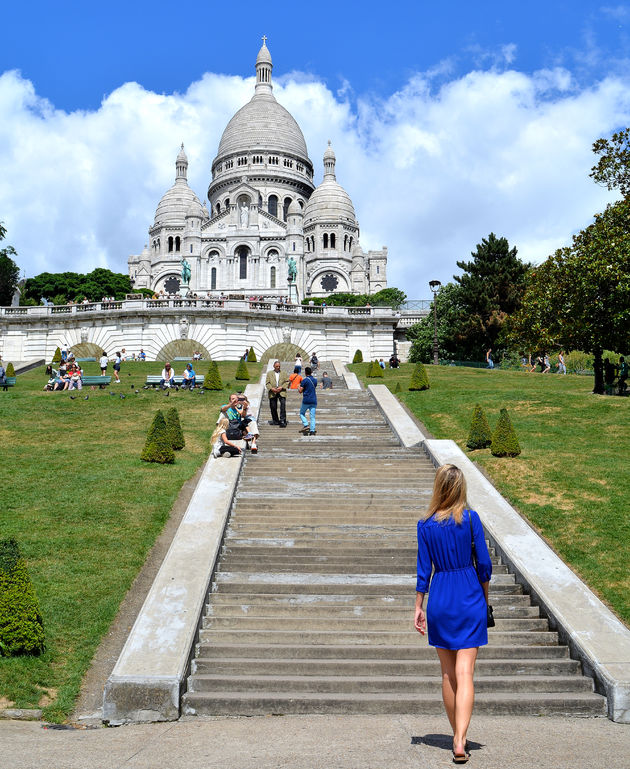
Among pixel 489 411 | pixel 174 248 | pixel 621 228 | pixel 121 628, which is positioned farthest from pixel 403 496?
pixel 174 248

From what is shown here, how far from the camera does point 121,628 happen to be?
8.53 m

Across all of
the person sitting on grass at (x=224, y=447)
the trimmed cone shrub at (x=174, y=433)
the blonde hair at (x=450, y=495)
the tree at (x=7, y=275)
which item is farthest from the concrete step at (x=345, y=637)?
the tree at (x=7, y=275)

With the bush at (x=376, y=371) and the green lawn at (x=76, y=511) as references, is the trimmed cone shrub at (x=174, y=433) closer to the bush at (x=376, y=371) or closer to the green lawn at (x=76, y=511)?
the green lawn at (x=76, y=511)

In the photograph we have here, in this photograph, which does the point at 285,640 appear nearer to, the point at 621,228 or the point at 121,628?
the point at 121,628

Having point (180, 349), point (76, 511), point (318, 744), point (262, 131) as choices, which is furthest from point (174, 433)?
point (262, 131)

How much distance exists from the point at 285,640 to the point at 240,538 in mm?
2716

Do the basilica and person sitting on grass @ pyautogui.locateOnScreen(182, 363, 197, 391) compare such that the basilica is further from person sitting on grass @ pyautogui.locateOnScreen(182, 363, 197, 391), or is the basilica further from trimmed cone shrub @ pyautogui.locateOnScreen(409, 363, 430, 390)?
trimmed cone shrub @ pyautogui.locateOnScreen(409, 363, 430, 390)

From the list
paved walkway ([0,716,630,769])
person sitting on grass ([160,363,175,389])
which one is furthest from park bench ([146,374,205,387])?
paved walkway ([0,716,630,769])

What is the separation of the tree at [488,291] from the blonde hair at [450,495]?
4679 cm

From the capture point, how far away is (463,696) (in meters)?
5.23

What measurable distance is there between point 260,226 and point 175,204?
51.1ft

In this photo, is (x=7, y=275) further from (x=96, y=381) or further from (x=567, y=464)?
(x=567, y=464)

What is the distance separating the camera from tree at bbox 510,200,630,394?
76.4ft

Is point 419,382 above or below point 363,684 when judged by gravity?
above
